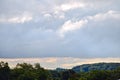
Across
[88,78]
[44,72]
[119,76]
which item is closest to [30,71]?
[44,72]

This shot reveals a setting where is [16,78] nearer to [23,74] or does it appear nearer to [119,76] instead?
[23,74]

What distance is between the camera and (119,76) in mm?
198125

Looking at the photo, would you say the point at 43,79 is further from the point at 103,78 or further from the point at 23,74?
the point at 103,78

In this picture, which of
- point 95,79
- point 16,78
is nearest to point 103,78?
point 95,79

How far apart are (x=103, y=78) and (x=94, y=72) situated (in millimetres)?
5223

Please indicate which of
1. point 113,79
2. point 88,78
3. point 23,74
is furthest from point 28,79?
point 113,79

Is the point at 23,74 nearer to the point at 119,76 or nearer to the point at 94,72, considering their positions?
the point at 94,72

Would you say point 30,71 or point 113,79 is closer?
point 113,79

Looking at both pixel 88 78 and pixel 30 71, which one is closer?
pixel 88 78

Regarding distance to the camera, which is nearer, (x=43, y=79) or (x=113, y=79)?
(x=113, y=79)

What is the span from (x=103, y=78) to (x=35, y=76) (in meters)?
33.2

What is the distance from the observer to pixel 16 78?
198 meters

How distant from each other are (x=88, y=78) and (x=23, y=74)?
31.9 meters

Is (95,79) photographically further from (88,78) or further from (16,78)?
(16,78)
